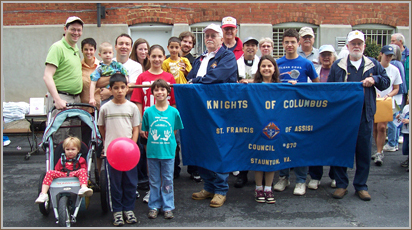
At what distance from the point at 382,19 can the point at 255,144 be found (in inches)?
390

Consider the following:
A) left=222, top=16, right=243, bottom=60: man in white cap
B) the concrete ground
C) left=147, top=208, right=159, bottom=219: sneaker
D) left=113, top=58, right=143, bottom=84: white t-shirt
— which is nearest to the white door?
left=222, top=16, right=243, bottom=60: man in white cap

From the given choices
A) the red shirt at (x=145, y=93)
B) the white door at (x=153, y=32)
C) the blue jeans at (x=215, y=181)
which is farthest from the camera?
the white door at (x=153, y=32)

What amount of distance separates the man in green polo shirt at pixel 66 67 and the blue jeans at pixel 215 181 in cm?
181

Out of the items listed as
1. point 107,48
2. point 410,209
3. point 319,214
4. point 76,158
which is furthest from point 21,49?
point 410,209

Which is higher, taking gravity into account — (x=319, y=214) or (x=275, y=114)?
(x=275, y=114)

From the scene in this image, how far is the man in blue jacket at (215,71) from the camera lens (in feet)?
15.0

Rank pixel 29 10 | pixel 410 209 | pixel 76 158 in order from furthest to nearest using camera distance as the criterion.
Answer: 1. pixel 29 10
2. pixel 410 209
3. pixel 76 158

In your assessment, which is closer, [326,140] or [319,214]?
[319,214]

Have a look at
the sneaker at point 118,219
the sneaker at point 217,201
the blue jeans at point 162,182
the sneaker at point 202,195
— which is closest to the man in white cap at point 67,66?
the blue jeans at point 162,182

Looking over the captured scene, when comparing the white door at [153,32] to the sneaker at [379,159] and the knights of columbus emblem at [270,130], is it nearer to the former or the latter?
the sneaker at [379,159]

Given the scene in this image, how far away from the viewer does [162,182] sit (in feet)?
14.1

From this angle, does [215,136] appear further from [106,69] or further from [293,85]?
[106,69]

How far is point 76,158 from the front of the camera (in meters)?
4.17

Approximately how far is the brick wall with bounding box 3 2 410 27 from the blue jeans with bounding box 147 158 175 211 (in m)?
8.15
